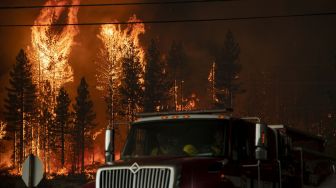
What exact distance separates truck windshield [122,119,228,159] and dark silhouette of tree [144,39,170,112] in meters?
98.9

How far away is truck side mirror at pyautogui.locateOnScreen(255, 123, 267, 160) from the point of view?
11.1 metres

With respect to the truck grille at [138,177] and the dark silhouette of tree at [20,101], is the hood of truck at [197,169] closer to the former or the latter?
the truck grille at [138,177]

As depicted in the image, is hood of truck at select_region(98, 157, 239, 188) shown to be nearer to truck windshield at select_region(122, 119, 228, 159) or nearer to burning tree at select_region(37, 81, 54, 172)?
truck windshield at select_region(122, 119, 228, 159)

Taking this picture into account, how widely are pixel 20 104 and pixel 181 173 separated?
361 ft

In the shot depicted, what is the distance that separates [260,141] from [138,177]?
2.17 metres

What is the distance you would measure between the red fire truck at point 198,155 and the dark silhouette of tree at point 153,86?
322ft

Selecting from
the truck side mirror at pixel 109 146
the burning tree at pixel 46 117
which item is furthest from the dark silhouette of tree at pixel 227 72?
the truck side mirror at pixel 109 146

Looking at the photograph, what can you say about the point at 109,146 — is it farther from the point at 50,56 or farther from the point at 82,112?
the point at 82,112

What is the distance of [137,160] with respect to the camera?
37.2ft

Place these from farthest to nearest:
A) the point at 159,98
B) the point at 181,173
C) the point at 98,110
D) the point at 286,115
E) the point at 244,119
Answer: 1. the point at 98,110
2. the point at 286,115
3. the point at 159,98
4. the point at 244,119
5. the point at 181,173

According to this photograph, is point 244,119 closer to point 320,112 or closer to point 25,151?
point 25,151

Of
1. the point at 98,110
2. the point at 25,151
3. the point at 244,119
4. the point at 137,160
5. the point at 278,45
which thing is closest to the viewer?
the point at 137,160

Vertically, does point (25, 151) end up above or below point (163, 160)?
Result: below

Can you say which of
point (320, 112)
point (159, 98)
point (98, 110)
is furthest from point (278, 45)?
point (159, 98)
